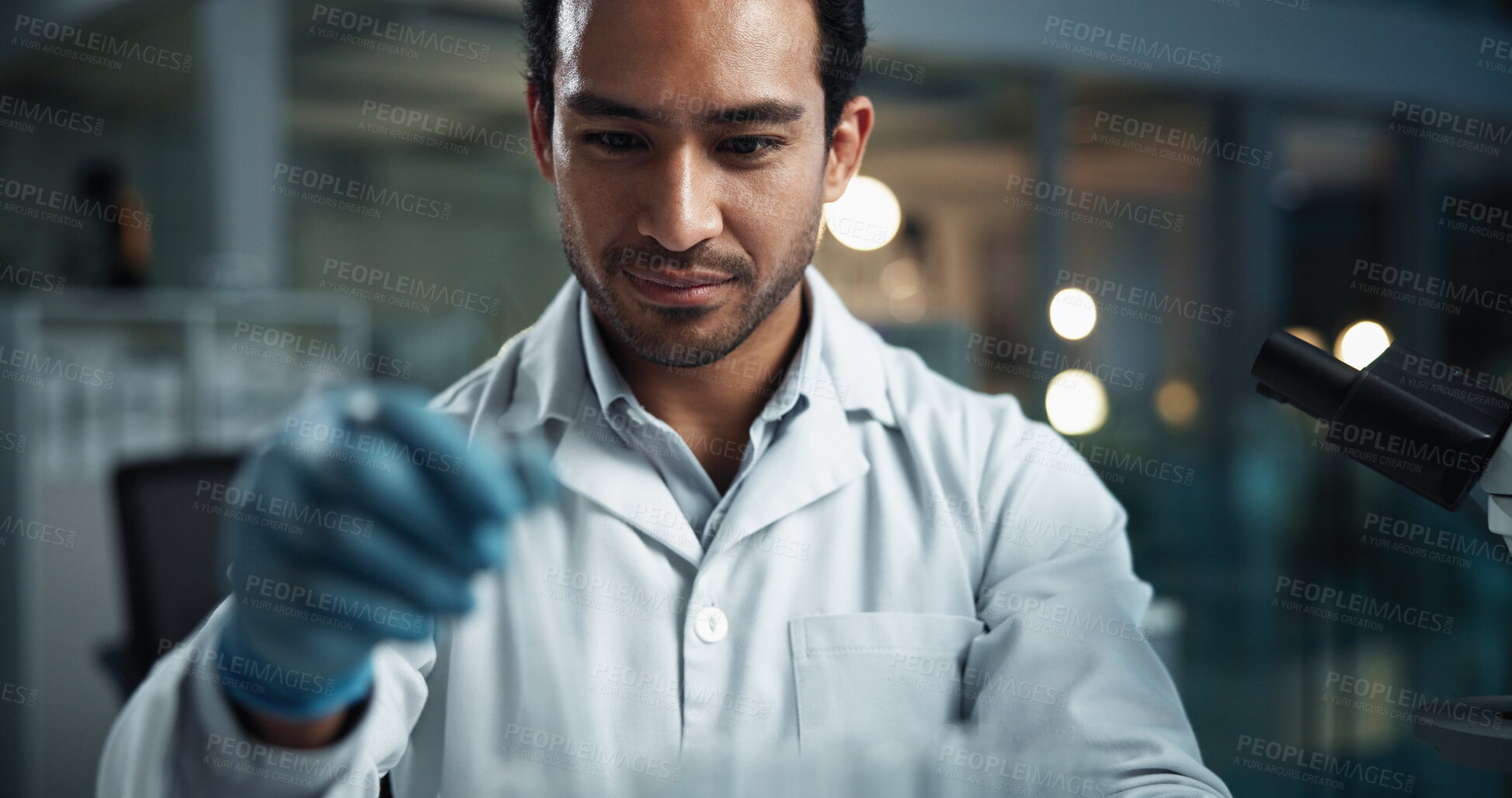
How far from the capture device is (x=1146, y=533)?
3.44m

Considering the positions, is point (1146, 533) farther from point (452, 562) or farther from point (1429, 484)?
point (452, 562)

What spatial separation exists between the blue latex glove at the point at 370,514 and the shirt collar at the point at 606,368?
1.79 ft

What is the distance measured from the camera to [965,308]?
7422 millimetres

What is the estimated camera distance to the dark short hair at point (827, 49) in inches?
46.1

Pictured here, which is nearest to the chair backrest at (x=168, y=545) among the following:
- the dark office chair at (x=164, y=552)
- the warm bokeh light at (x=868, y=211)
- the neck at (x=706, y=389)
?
the dark office chair at (x=164, y=552)

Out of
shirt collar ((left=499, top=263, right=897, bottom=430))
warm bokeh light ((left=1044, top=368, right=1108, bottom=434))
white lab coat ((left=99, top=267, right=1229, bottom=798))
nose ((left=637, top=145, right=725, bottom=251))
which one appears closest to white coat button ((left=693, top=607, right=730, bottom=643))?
white lab coat ((left=99, top=267, right=1229, bottom=798))

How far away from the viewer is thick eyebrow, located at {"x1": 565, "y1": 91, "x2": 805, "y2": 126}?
3.39 feet

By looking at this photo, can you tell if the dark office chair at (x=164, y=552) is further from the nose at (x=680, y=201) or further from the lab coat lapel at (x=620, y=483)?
the nose at (x=680, y=201)

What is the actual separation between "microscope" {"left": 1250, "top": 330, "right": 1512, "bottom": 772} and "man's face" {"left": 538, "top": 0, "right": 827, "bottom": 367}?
52 centimetres

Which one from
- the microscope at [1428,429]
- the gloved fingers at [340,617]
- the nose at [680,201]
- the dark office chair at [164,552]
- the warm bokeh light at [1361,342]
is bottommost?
the dark office chair at [164,552]

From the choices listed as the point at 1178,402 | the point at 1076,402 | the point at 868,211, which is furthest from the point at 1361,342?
the point at 868,211

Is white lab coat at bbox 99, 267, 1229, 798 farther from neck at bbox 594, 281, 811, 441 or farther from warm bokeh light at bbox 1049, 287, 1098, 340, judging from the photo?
warm bokeh light at bbox 1049, 287, 1098, 340

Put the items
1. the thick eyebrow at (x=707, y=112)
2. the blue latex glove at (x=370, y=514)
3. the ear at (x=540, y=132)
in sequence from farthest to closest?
the ear at (x=540, y=132) → the thick eyebrow at (x=707, y=112) → the blue latex glove at (x=370, y=514)

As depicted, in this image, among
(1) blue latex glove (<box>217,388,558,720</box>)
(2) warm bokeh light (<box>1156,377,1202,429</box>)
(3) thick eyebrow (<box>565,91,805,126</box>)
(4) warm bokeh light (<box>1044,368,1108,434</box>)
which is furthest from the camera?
(2) warm bokeh light (<box>1156,377,1202,429</box>)
